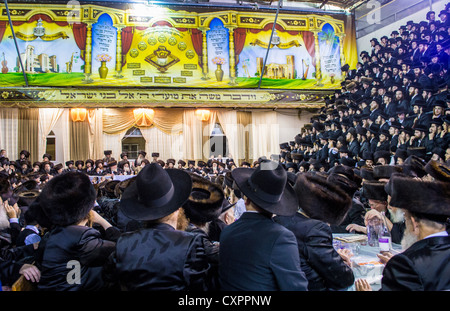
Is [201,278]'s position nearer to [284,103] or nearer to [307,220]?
[307,220]

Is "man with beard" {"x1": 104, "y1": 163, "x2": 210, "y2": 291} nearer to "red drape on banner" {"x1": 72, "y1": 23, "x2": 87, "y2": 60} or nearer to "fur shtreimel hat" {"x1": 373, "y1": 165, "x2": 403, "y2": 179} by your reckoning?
"fur shtreimel hat" {"x1": 373, "y1": 165, "x2": 403, "y2": 179}

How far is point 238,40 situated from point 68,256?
1561 centimetres

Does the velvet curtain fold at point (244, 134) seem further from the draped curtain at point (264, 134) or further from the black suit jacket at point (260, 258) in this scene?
the black suit jacket at point (260, 258)

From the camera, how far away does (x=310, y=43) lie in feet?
55.3

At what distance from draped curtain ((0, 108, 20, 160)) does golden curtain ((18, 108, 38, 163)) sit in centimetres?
17

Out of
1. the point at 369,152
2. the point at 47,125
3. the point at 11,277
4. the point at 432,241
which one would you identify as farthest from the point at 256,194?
the point at 47,125

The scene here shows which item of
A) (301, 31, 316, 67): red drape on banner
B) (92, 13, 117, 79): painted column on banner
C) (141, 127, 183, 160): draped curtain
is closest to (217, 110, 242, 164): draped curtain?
(141, 127, 183, 160): draped curtain

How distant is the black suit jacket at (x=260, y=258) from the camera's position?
1.67m

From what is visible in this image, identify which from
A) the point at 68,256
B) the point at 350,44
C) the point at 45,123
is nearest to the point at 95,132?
the point at 45,123

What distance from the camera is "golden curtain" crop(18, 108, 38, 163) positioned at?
616 inches

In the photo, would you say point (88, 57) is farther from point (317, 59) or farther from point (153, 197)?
point (153, 197)

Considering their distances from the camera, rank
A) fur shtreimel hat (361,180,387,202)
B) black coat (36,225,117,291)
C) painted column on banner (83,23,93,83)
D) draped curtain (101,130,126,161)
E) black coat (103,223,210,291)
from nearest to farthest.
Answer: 1. black coat (103,223,210,291)
2. black coat (36,225,117,291)
3. fur shtreimel hat (361,180,387,202)
4. painted column on banner (83,23,93,83)
5. draped curtain (101,130,126,161)

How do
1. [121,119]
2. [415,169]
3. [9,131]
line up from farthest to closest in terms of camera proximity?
[121,119] < [9,131] < [415,169]
